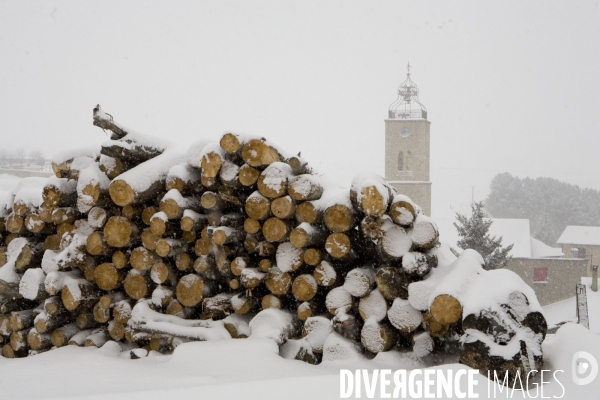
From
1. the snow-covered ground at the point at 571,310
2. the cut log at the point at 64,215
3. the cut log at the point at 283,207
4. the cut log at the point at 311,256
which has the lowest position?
the snow-covered ground at the point at 571,310

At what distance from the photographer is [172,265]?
3529 millimetres

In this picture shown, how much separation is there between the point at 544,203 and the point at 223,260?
181 ft

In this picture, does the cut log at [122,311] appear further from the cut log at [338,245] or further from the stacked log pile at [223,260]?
the cut log at [338,245]

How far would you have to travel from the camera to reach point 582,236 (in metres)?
33.4

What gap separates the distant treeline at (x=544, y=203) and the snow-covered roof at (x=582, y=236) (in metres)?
12.5

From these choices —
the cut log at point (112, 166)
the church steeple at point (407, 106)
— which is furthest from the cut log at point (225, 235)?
the church steeple at point (407, 106)

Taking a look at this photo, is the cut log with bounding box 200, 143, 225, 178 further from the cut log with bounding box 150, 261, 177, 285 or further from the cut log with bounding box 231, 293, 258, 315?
the cut log with bounding box 231, 293, 258, 315

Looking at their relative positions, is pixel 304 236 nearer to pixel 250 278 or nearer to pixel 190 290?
pixel 250 278

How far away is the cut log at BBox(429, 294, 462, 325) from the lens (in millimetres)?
2609

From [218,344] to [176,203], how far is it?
1.05 meters

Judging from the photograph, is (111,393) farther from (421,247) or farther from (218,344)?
(421,247)

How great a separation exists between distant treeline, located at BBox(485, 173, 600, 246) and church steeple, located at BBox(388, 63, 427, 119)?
67.5ft

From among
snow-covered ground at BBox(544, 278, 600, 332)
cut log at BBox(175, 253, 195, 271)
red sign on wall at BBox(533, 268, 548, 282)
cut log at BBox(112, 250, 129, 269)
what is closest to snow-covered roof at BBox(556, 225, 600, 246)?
snow-covered ground at BBox(544, 278, 600, 332)

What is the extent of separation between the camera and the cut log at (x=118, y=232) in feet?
11.2
